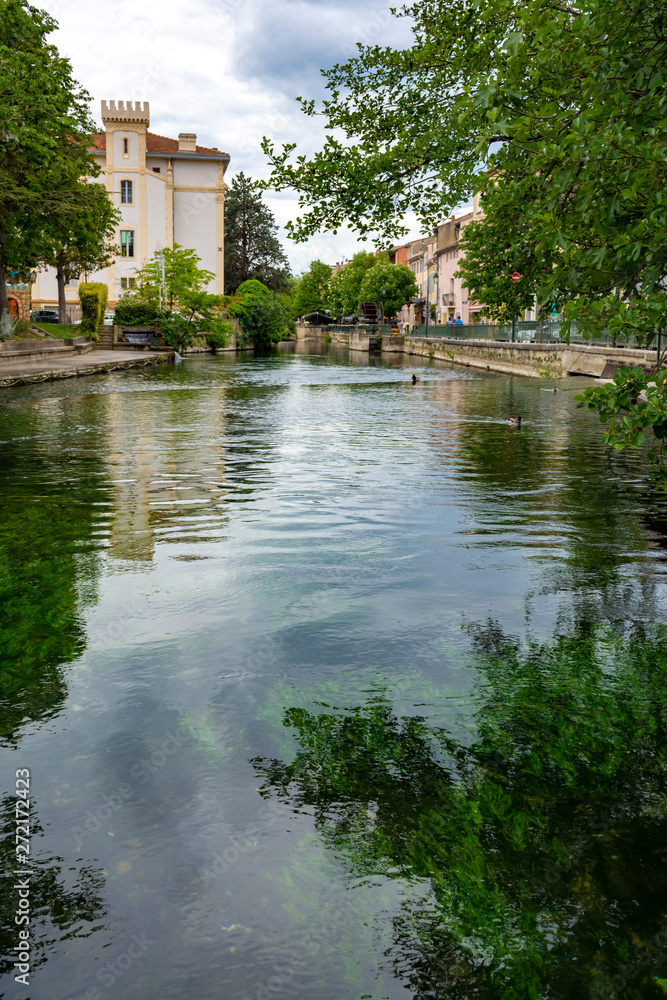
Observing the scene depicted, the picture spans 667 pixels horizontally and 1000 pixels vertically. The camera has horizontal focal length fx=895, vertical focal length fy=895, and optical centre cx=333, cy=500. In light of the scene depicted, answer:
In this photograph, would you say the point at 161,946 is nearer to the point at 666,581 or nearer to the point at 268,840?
the point at 268,840

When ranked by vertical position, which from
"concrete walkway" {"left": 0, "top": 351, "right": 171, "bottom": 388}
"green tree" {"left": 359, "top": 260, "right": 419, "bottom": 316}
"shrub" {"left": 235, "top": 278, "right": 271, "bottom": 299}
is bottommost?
"concrete walkway" {"left": 0, "top": 351, "right": 171, "bottom": 388}

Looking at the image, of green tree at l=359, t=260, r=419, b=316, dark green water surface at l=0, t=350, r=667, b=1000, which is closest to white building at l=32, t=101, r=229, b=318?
green tree at l=359, t=260, r=419, b=316

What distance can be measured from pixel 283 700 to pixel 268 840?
1551 mm

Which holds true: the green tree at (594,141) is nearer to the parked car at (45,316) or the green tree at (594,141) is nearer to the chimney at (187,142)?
the parked car at (45,316)

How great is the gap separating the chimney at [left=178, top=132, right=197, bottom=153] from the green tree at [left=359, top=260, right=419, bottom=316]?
128 feet

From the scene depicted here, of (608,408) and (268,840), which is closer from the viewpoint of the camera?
(268,840)

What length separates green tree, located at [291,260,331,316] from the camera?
148750 mm

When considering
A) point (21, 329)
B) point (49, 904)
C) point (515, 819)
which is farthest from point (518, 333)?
point (49, 904)

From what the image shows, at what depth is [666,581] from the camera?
28.0 ft

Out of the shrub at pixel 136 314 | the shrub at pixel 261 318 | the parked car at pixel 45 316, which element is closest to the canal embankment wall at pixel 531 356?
the shrub at pixel 261 318

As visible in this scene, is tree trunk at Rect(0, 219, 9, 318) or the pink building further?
the pink building

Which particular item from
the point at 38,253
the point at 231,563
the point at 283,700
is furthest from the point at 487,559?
the point at 38,253

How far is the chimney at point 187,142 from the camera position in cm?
7506

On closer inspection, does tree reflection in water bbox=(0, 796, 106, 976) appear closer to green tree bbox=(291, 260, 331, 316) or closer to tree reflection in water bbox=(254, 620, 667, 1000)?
tree reflection in water bbox=(254, 620, 667, 1000)
